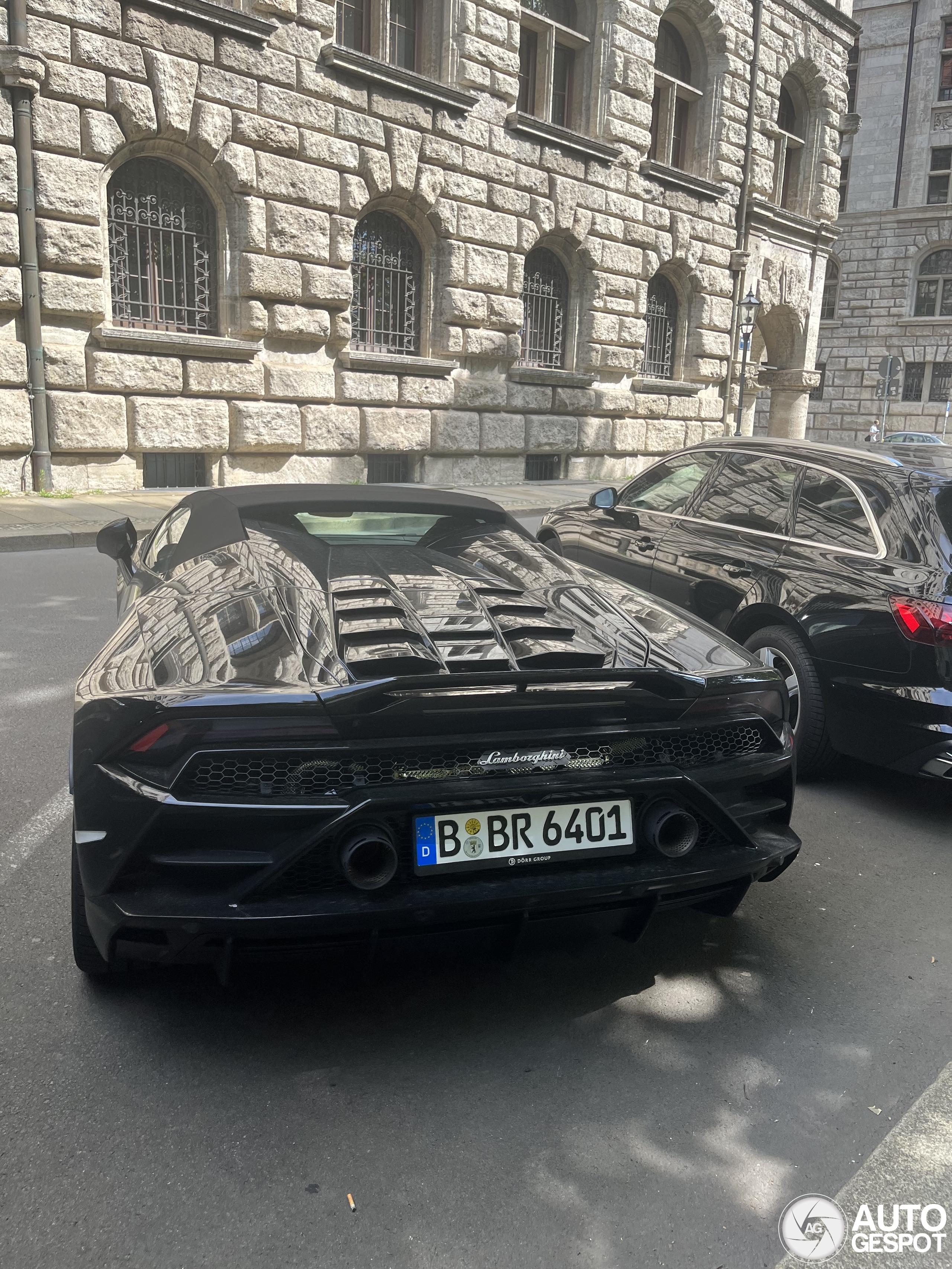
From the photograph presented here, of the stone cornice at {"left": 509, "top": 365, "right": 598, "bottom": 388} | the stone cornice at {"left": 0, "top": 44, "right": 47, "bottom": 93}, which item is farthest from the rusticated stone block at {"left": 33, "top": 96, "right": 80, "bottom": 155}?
the stone cornice at {"left": 509, "top": 365, "right": 598, "bottom": 388}

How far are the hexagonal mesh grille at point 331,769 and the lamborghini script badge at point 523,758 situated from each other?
0.01 metres

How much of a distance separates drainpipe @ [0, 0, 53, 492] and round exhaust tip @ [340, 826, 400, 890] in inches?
454

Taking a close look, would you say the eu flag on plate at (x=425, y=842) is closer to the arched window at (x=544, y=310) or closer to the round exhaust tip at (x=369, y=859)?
the round exhaust tip at (x=369, y=859)

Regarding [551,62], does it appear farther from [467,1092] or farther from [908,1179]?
[908,1179]

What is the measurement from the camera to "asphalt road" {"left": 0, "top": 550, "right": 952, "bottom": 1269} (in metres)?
2.02

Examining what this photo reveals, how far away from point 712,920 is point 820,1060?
73cm

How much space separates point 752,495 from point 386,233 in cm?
1220

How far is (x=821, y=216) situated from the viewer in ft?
84.8

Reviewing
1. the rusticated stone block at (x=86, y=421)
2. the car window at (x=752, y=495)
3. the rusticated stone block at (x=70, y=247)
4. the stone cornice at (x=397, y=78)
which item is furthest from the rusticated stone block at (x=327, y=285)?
the car window at (x=752, y=495)

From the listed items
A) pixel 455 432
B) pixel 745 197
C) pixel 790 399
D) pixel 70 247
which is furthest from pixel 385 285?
pixel 790 399

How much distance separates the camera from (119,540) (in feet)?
14.1

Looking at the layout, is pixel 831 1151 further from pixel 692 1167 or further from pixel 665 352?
pixel 665 352

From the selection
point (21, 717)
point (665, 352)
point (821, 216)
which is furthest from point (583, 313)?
point (21, 717)

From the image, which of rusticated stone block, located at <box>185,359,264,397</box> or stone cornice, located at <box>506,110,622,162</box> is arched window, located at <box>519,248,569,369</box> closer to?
stone cornice, located at <box>506,110,622,162</box>
